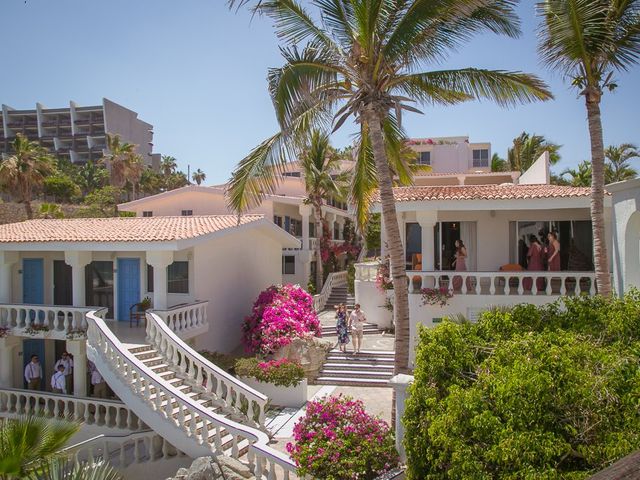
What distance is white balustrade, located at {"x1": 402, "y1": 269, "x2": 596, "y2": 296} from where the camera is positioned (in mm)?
15047

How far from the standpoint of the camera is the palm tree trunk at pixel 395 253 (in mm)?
10242

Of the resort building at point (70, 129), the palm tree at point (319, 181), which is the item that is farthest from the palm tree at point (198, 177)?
the palm tree at point (319, 181)

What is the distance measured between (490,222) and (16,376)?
1826 cm

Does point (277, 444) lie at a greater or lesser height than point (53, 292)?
lesser

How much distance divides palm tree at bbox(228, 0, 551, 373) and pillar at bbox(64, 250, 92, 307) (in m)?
7.63

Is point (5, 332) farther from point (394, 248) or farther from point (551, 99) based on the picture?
point (551, 99)

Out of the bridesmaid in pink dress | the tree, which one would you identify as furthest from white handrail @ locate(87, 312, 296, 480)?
the tree

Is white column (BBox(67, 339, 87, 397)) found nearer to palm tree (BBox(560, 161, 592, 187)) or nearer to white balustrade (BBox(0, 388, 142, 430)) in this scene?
white balustrade (BBox(0, 388, 142, 430))

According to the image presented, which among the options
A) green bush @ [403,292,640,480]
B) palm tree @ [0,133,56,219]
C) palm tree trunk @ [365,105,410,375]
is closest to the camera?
green bush @ [403,292,640,480]

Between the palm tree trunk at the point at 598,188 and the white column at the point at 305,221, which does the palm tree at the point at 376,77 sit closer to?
the palm tree trunk at the point at 598,188

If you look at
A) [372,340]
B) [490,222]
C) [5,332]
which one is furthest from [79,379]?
[490,222]

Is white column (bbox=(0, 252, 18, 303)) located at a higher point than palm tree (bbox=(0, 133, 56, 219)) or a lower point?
lower

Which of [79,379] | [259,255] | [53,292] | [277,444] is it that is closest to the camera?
[277,444]

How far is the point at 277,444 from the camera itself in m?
11.9
